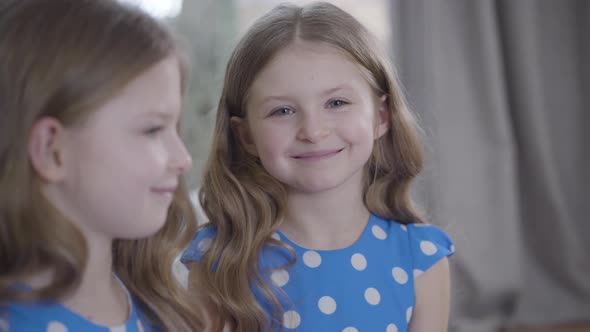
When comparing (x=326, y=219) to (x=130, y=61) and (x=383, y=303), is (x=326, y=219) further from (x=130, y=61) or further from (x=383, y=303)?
(x=130, y=61)

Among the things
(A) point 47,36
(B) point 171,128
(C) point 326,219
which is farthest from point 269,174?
Result: (A) point 47,36

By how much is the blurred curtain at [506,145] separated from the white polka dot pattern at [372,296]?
1.12 metres

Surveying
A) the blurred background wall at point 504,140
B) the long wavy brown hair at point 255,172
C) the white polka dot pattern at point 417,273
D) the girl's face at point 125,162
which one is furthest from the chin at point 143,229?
the blurred background wall at point 504,140

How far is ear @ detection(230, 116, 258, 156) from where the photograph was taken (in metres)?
1.32

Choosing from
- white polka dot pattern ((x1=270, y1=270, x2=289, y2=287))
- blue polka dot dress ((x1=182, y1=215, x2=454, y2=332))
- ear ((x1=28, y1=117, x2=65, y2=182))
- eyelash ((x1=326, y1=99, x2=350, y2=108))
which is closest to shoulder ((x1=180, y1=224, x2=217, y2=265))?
blue polka dot dress ((x1=182, y1=215, x2=454, y2=332))

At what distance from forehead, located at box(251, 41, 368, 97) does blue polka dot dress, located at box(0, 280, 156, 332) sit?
1.76 ft

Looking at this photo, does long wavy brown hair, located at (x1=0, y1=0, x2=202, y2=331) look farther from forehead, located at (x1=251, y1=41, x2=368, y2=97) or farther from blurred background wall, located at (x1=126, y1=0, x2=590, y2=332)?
blurred background wall, located at (x1=126, y1=0, x2=590, y2=332)

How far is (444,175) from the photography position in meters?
2.52

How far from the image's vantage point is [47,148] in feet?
2.81

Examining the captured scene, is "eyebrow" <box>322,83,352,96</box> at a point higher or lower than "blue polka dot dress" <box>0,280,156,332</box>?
higher

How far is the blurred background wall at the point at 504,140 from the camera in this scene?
8.10ft

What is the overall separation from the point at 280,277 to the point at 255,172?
0.72 feet

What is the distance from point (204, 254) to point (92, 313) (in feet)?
1.25

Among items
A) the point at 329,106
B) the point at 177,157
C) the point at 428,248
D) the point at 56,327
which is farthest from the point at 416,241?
the point at 56,327
